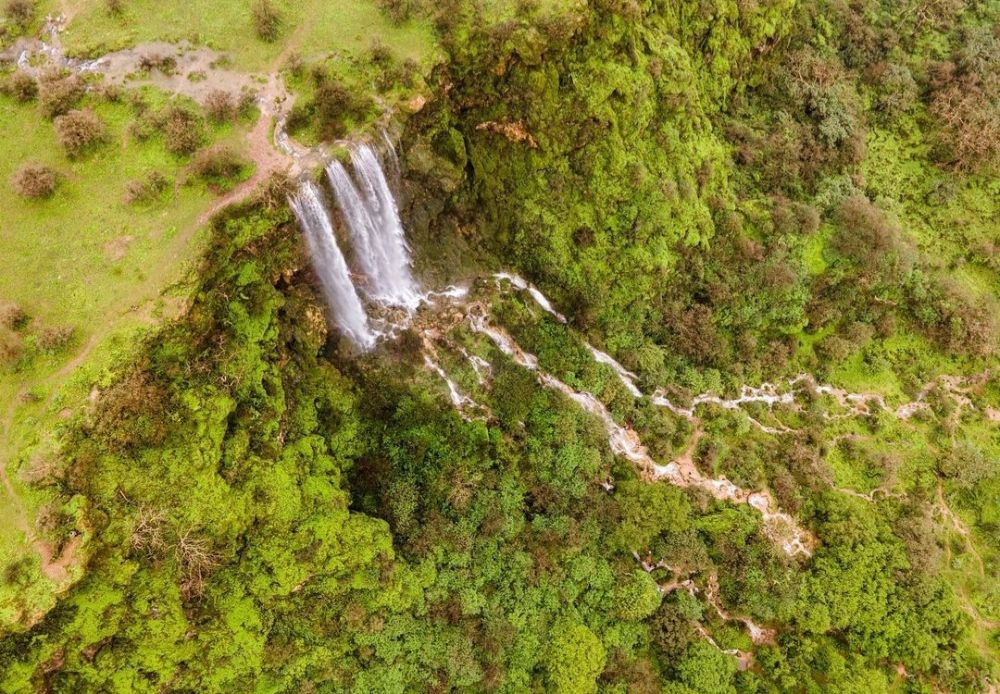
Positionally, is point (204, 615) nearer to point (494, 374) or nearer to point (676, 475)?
point (494, 374)

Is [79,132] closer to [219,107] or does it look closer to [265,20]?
[219,107]

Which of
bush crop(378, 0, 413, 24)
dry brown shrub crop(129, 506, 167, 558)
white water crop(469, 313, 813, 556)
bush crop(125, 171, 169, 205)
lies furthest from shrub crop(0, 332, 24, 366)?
white water crop(469, 313, 813, 556)

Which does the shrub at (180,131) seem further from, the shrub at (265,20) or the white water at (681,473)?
the white water at (681,473)

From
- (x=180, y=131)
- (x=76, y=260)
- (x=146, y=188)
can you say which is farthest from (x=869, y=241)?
(x=76, y=260)

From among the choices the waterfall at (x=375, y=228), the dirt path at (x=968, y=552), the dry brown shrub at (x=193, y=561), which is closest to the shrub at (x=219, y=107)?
the waterfall at (x=375, y=228)

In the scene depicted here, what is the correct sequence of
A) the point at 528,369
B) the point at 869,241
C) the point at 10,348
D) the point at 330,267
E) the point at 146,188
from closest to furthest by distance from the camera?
the point at 10,348 → the point at 146,188 → the point at 330,267 → the point at 528,369 → the point at 869,241
